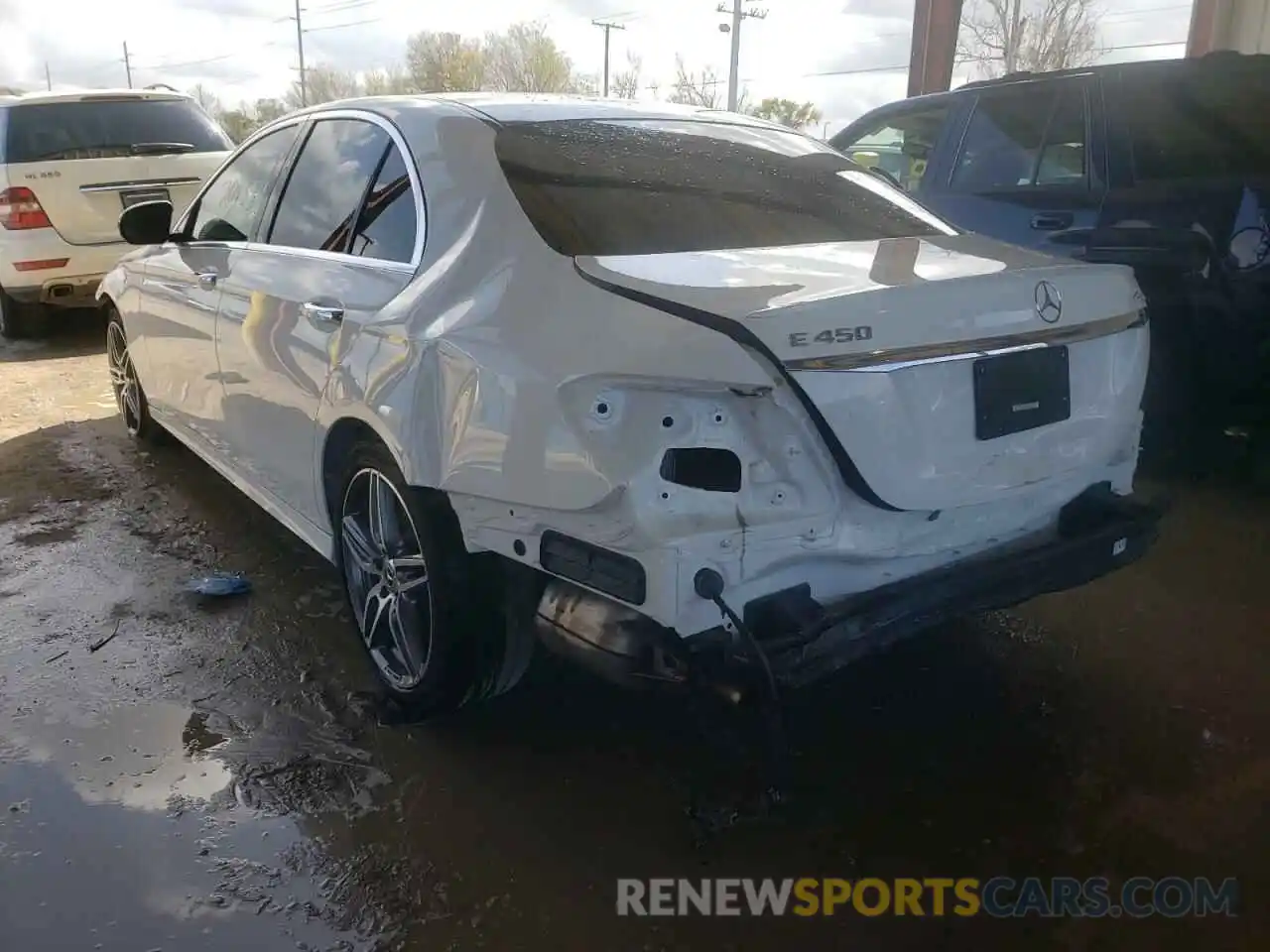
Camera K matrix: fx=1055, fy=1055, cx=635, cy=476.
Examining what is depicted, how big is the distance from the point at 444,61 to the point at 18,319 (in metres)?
21.8

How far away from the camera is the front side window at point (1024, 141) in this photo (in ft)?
15.1

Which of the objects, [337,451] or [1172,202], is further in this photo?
[1172,202]


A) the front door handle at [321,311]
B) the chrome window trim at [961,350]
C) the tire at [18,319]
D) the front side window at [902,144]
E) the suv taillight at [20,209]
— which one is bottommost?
the tire at [18,319]

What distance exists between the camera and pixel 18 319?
8438 mm

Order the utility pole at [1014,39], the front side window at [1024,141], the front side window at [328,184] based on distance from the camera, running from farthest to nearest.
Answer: the utility pole at [1014,39], the front side window at [1024,141], the front side window at [328,184]

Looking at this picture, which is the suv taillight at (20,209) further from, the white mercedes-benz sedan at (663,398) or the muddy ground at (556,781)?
the white mercedes-benz sedan at (663,398)

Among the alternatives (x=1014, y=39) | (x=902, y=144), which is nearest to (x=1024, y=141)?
(x=902, y=144)

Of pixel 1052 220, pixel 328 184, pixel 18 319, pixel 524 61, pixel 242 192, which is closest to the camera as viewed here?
pixel 328 184

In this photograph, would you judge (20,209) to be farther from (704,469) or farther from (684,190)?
(704,469)

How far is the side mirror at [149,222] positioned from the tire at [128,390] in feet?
3.17

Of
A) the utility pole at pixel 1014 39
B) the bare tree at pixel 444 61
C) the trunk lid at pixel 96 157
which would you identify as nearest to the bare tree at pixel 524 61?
the bare tree at pixel 444 61

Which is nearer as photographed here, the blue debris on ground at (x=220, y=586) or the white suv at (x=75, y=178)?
the blue debris on ground at (x=220, y=586)

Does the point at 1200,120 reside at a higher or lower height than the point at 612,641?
higher

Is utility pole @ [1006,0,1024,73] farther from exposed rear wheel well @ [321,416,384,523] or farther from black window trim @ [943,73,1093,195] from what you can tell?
exposed rear wheel well @ [321,416,384,523]
